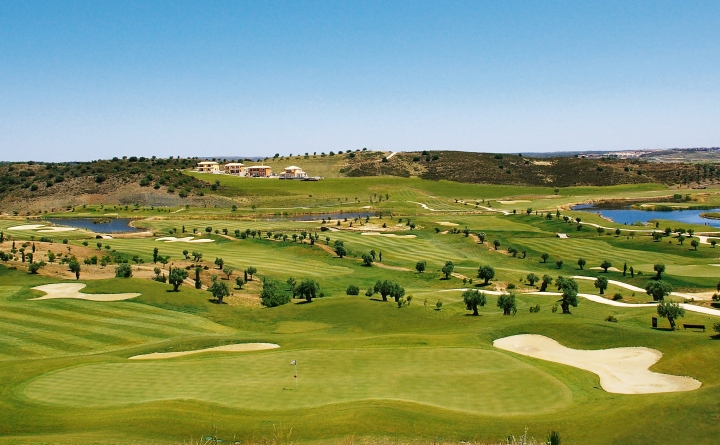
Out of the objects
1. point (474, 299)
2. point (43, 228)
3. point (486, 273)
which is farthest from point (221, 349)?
point (43, 228)

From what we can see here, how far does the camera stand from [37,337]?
36469mm

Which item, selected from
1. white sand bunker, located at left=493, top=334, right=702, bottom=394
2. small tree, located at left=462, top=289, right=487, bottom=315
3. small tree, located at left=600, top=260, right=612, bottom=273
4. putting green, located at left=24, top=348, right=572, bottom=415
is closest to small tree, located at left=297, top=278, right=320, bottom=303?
small tree, located at left=462, top=289, right=487, bottom=315

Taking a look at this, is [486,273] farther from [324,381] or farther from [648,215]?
[648,215]

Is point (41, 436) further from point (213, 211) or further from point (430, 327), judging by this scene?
point (213, 211)

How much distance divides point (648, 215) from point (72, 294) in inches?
4789

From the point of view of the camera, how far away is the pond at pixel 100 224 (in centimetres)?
11175

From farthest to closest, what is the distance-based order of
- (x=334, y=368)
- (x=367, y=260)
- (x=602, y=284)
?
(x=367, y=260)
(x=602, y=284)
(x=334, y=368)

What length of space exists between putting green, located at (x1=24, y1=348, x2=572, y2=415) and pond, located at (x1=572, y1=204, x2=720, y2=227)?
103m

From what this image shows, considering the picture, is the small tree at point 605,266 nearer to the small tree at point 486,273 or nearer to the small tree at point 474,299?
the small tree at point 486,273

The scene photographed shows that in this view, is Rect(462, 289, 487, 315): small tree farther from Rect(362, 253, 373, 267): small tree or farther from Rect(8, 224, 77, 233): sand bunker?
Rect(8, 224, 77, 233): sand bunker

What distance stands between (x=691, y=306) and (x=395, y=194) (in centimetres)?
12190

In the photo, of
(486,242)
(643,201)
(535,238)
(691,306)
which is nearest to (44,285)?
(691,306)

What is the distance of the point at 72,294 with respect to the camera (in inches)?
1858

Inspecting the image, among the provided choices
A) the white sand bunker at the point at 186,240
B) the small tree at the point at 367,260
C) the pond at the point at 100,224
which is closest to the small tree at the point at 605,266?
the small tree at the point at 367,260
